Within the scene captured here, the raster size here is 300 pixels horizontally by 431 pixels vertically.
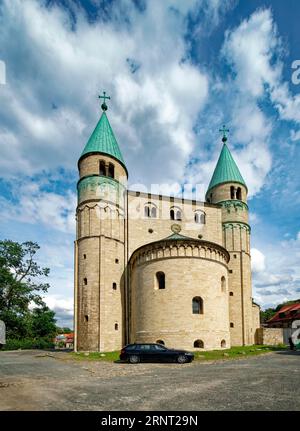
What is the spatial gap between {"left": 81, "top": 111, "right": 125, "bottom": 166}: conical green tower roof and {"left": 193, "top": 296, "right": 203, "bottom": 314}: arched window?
17811mm

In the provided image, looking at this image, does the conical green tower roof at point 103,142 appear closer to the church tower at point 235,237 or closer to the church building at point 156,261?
the church building at point 156,261

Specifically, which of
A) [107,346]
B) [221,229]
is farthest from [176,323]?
[221,229]

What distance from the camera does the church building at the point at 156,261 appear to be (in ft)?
88.3

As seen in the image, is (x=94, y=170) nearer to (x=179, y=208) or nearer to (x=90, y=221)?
(x=90, y=221)

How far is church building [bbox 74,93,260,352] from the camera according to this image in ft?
88.3

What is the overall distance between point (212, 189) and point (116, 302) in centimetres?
1965

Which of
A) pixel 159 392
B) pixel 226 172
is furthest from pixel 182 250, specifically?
pixel 159 392

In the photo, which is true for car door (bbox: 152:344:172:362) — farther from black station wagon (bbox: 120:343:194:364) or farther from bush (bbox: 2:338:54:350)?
bush (bbox: 2:338:54:350)

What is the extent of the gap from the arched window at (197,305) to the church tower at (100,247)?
8351mm

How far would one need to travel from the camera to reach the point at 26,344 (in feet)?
143

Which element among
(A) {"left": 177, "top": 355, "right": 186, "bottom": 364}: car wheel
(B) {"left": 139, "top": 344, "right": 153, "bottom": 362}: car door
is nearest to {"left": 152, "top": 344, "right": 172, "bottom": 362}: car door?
(B) {"left": 139, "top": 344, "right": 153, "bottom": 362}: car door

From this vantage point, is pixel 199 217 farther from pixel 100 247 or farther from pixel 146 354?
pixel 146 354

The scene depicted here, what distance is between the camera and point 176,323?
26.1m
